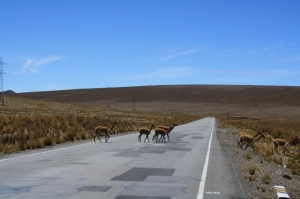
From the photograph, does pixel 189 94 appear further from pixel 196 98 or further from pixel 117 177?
pixel 117 177

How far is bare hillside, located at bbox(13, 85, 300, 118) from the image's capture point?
14788cm

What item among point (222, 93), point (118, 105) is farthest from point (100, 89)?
point (222, 93)

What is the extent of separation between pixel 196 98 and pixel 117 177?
159 m

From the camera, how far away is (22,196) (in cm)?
945

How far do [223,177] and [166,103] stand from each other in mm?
148232

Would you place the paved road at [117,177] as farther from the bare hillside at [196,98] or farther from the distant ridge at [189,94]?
the distant ridge at [189,94]

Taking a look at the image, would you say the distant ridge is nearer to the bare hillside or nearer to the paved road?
the bare hillside

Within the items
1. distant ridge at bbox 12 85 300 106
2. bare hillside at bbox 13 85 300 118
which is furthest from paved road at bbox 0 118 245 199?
distant ridge at bbox 12 85 300 106

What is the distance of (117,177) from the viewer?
40.3ft

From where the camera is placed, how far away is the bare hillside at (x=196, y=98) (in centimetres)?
14788

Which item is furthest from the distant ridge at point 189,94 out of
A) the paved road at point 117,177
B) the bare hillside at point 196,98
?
the paved road at point 117,177

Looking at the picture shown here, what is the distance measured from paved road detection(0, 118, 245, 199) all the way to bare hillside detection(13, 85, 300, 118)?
12187 cm

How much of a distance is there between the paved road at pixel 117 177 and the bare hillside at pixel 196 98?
4798 inches

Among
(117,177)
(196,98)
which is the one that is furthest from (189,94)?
(117,177)
